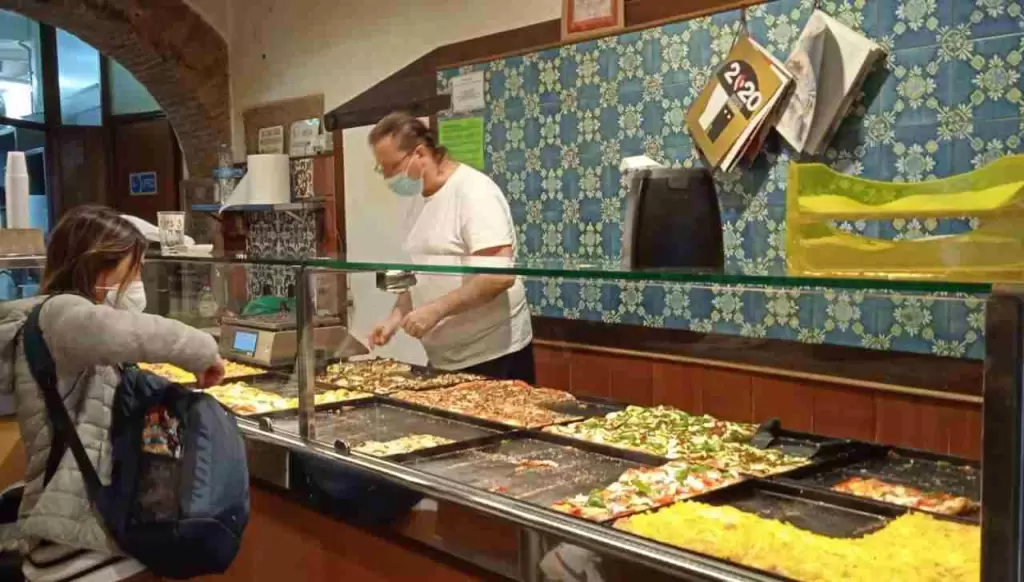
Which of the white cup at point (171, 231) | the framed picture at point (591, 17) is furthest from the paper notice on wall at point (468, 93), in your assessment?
the white cup at point (171, 231)

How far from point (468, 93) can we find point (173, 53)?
9.58 feet

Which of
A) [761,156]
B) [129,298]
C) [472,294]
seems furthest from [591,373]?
[129,298]

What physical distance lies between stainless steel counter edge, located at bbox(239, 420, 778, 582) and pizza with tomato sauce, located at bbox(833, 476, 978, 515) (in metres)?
0.43

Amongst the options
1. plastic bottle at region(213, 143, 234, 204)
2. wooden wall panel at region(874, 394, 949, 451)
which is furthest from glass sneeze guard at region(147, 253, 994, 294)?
plastic bottle at region(213, 143, 234, 204)

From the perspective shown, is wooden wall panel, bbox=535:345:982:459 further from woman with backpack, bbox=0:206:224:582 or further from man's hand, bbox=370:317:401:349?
woman with backpack, bbox=0:206:224:582

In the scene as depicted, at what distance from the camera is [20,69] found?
8.70 meters

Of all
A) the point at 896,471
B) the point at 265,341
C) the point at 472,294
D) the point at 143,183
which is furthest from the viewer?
the point at 143,183

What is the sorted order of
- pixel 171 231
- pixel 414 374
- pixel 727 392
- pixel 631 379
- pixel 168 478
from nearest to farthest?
pixel 168 478 → pixel 414 374 → pixel 171 231 → pixel 727 392 → pixel 631 379

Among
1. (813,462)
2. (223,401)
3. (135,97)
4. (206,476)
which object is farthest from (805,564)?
(135,97)

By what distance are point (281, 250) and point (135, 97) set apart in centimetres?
311

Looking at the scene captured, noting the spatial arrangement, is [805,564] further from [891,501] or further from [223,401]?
[223,401]

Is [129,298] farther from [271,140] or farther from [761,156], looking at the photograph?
[271,140]

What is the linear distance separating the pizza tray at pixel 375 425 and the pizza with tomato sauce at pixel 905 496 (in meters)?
0.87

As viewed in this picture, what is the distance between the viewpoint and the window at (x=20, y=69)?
859 cm
